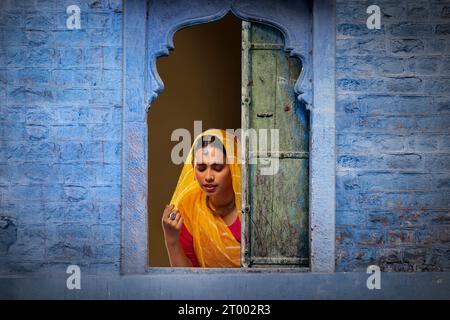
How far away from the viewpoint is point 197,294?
7898 mm

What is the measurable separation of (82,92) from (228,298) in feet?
6.83

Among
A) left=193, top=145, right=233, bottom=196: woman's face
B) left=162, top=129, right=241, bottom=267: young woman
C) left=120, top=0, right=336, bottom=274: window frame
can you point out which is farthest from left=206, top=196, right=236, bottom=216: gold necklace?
left=120, top=0, right=336, bottom=274: window frame

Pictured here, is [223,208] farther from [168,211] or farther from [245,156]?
[245,156]

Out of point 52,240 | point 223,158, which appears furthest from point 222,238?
point 52,240

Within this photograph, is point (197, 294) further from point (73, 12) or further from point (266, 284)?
point (73, 12)

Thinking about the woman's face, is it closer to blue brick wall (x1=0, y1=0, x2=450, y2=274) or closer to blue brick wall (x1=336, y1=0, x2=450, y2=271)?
blue brick wall (x1=0, y1=0, x2=450, y2=274)

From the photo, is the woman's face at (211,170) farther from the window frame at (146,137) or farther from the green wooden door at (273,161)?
the window frame at (146,137)

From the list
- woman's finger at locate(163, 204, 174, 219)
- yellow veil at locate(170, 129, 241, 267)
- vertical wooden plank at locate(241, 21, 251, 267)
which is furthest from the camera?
woman's finger at locate(163, 204, 174, 219)

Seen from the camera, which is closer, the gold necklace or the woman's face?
the woman's face

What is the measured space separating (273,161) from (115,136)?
1.35 meters

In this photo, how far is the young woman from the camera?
8.88m

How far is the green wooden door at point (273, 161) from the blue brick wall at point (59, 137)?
3.69 feet

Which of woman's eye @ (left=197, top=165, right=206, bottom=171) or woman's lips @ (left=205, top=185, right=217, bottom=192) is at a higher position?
woman's eye @ (left=197, top=165, right=206, bottom=171)

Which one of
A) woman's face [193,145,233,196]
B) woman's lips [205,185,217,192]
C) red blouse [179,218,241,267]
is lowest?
red blouse [179,218,241,267]
